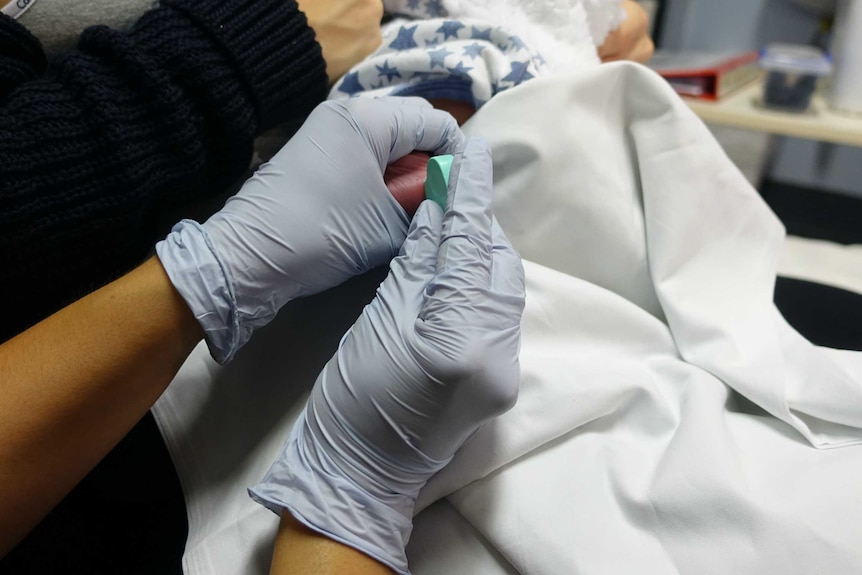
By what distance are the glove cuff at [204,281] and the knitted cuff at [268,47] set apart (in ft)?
0.57

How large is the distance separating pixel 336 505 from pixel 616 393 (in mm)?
252

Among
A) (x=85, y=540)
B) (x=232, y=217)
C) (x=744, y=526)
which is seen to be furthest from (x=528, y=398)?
(x=85, y=540)

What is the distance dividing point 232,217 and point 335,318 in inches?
6.0

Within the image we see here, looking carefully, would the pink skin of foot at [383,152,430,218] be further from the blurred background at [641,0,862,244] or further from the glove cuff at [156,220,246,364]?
the blurred background at [641,0,862,244]

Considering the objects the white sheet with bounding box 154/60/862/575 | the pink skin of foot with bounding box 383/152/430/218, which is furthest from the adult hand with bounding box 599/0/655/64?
the pink skin of foot with bounding box 383/152/430/218

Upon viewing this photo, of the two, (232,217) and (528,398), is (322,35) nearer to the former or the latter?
(232,217)

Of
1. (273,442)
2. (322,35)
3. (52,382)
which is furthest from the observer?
(322,35)

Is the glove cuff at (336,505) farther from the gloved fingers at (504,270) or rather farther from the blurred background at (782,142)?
the blurred background at (782,142)

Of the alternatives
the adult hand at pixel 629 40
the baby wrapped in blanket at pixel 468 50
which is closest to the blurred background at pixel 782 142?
the adult hand at pixel 629 40

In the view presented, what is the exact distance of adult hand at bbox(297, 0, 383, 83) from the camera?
0.69m

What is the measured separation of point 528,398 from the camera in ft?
1.68

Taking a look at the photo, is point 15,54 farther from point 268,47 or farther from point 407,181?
point 407,181

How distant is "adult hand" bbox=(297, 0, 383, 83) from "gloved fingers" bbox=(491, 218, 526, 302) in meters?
0.32

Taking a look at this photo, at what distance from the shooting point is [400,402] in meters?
0.44
